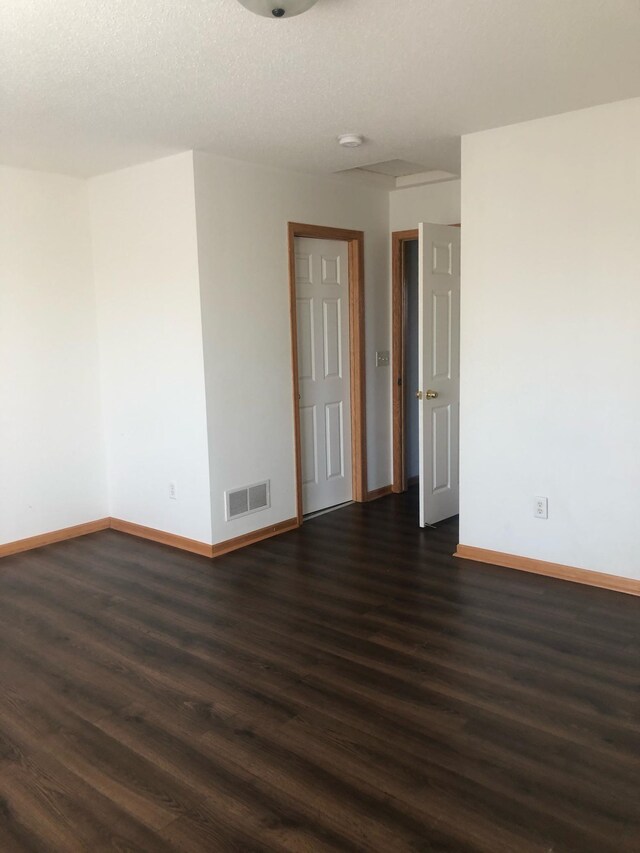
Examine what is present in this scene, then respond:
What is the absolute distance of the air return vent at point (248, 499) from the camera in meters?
4.50

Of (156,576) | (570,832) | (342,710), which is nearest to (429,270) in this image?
(156,576)

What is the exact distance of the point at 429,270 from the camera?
4.62 metres

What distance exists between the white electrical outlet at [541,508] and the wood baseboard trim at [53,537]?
121 inches

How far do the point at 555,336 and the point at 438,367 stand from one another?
1168mm

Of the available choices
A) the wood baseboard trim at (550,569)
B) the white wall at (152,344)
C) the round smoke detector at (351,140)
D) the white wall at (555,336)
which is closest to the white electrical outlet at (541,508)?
the white wall at (555,336)

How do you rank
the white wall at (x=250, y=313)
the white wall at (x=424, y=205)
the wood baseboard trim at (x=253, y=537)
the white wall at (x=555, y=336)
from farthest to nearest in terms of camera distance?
the white wall at (x=424, y=205)
the wood baseboard trim at (x=253, y=537)
the white wall at (x=250, y=313)
the white wall at (x=555, y=336)

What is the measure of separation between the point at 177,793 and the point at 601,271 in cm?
305

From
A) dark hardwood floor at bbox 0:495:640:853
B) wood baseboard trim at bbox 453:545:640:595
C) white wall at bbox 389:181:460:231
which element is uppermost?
white wall at bbox 389:181:460:231

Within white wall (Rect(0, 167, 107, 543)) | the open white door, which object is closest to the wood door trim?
the open white door

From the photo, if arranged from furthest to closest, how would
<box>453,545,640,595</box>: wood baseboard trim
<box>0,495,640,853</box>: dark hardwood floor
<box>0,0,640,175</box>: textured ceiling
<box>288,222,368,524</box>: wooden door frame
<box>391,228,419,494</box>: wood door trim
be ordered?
<box>391,228,419,494</box>: wood door trim, <box>288,222,368,524</box>: wooden door frame, <box>453,545,640,595</box>: wood baseboard trim, <box>0,0,640,175</box>: textured ceiling, <box>0,495,640,853</box>: dark hardwood floor

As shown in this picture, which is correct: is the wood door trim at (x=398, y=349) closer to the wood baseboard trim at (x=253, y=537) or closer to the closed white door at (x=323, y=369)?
the closed white door at (x=323, y=369)

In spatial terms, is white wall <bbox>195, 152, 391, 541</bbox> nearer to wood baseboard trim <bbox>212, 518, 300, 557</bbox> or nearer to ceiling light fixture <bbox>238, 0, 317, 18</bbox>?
wood baseboard trim <bbox>212, 518, 300, 557</bbox>

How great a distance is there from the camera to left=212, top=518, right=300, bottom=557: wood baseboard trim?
4.44 m

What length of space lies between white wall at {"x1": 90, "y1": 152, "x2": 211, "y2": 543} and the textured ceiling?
448 millimetres
